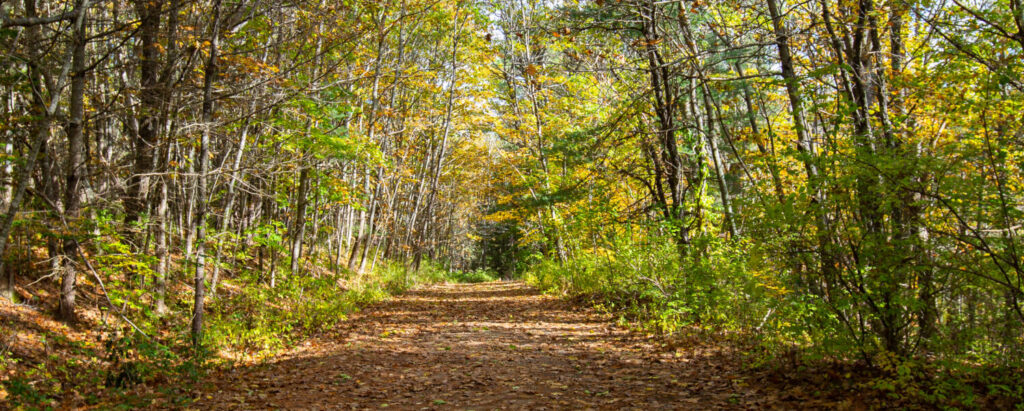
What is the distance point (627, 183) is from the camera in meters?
14.4

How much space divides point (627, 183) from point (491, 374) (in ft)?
30.2

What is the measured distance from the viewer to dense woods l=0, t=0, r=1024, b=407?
13.1 feet

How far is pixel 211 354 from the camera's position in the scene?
6422 mm

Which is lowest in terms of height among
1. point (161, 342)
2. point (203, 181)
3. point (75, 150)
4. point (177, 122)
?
point (161, 342)

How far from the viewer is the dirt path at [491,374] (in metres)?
4.98

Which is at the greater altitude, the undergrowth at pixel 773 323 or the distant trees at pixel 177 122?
the distant trees at pixel 177 122

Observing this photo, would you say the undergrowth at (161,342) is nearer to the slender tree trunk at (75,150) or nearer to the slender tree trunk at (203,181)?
the slender tree trunk at (203,181)

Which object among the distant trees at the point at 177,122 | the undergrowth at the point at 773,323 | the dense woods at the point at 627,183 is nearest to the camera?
the undergrowth at the point at 773,323

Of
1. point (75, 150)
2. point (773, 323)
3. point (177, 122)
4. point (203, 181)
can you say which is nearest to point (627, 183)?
point (773, 323)

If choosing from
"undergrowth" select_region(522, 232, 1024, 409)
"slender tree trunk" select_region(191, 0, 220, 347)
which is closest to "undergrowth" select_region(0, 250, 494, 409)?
"slender tree trunk" select_region(191, 0, 220, 347)

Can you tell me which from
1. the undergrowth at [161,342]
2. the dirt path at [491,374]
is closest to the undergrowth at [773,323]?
the dirt path at [491,374]

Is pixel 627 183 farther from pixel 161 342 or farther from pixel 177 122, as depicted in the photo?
pixel 161 342

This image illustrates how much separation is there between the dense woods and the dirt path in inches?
27.9

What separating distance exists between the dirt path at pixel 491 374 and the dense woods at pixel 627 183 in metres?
0.71
